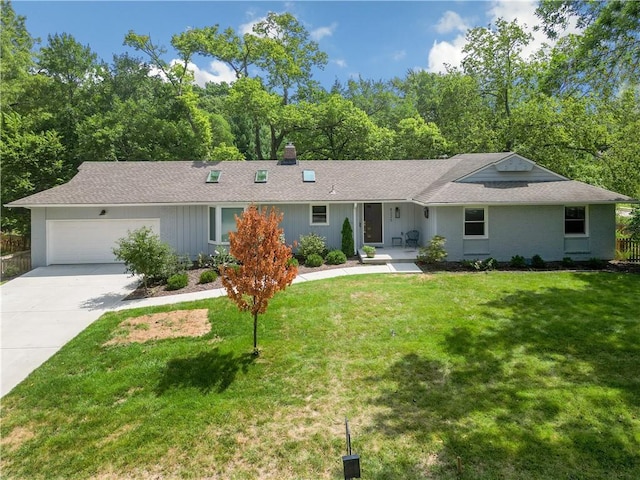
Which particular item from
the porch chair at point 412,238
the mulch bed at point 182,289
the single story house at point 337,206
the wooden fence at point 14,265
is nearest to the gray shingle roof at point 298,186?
the single story house at point 337,206

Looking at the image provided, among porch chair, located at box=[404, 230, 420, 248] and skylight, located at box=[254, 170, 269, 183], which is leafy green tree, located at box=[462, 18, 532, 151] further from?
skylight, located at box=[254, 170, 269, 183]

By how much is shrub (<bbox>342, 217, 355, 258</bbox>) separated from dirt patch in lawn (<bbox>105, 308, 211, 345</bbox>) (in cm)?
782

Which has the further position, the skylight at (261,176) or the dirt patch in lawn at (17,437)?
the skylight at (261,176)

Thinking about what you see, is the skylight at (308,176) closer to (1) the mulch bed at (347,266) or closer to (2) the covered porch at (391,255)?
(2) the covered porch at (391,255)

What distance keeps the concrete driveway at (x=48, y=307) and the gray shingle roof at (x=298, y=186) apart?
10.4ft

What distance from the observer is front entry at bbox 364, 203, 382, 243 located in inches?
695

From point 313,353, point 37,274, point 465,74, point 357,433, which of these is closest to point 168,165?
point 37,274

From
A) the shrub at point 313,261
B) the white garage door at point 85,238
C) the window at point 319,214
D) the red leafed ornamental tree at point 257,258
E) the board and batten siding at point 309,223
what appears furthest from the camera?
the window at point 319,214

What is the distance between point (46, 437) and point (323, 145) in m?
25.6

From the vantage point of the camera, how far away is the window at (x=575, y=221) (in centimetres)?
1485

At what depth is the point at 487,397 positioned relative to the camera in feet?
18.4

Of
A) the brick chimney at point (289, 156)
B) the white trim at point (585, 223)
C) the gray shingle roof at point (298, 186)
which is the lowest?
the white trim at point (585, 223)

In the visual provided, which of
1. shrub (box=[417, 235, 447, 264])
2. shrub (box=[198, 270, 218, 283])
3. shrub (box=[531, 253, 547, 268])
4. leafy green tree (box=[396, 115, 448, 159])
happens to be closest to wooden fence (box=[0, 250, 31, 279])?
shrub (box=[198, 270, 218, 283])

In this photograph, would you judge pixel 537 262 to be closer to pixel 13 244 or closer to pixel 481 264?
pixel 481 264
